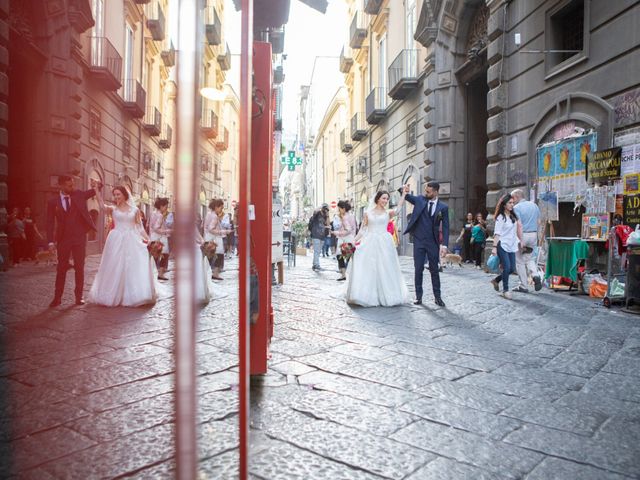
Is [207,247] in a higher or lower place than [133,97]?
lower

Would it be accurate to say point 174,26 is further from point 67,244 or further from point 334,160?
point 334,160

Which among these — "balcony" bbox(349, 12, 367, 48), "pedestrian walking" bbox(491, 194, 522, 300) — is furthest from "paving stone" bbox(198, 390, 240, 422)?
"balcony" bbox(349, 12, 367, 48)

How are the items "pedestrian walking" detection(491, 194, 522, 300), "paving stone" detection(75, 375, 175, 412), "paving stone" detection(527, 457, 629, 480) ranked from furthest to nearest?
"pedestrian walking" detection(491, 194, 522, 300)
"paving stone" detection(75, 375, 175, 412)
"paving stone" detection(527, 457, 629, 480)

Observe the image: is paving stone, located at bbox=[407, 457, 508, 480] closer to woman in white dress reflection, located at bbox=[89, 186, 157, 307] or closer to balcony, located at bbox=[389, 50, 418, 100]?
woman in white dress reflection, located at bbox=[89, 186, 157, 307]

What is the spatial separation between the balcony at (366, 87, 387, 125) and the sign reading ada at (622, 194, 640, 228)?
13800 millimetres

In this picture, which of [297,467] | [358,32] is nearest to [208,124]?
[297,467]

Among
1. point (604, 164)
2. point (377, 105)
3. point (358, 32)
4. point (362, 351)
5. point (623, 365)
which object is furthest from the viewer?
point (358, 32)

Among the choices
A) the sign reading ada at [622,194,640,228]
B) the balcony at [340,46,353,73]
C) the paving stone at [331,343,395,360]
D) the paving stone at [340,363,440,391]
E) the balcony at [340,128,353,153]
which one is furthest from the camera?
the balcony at [340,128,353,153]

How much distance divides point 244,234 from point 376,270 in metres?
4.98

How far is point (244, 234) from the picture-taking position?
1.29 m

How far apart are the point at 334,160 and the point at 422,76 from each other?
875 inches

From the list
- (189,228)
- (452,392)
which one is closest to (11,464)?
(189,228)

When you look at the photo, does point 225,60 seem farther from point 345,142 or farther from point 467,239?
point 345,142

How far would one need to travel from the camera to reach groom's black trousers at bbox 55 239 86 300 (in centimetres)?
521
